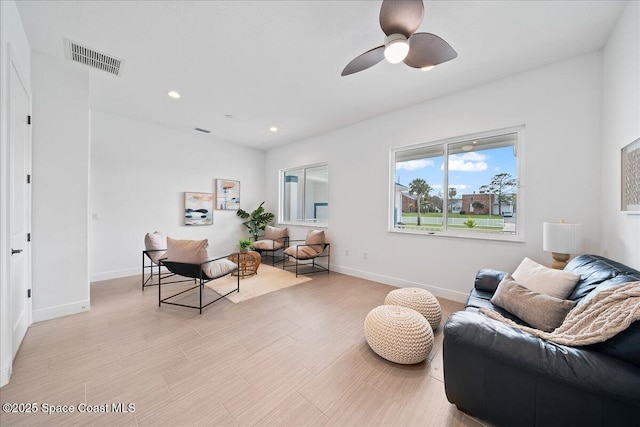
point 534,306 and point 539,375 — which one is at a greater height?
Answer: point 534,306

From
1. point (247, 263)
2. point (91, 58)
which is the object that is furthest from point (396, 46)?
point (247, 263)

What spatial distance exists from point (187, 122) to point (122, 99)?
3.37 feet

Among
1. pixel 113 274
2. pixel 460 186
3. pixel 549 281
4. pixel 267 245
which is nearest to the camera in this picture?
pixel 549 281

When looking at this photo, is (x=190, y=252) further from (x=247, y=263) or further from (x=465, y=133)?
(x=465, y=133)

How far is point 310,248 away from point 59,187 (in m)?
3.57

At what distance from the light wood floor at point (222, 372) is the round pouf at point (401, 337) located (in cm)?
10

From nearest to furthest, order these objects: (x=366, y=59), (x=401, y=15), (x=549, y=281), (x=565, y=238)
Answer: (x=401, y=15)
(x=549, y=281)
(x=366, y=59)
(x=565, y=238)

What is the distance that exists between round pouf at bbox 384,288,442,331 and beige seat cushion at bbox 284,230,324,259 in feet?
7.47

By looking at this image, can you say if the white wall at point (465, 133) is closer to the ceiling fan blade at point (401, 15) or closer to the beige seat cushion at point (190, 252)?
the ceiling fan blade at point (401, 15)

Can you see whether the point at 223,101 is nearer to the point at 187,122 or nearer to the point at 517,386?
the point at 187,122

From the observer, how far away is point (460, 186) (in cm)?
342

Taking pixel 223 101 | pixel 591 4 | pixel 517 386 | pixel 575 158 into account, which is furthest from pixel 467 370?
pixel 223 101

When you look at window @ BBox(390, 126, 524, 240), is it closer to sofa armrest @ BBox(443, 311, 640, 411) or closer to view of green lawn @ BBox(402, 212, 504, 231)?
view of green lawn @ BBox(402, 212, 504, 231)

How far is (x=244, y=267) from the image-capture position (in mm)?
4246
